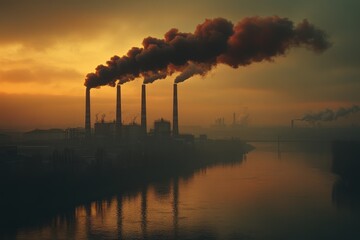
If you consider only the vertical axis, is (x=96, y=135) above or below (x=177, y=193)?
above

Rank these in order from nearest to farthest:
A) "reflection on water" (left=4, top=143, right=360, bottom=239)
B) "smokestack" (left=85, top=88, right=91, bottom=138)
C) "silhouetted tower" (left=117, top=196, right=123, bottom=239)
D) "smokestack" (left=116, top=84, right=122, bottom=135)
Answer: "reflection on water" (left=4, top=143, right=360, bottom=239), "silhouetted tower" (left=117, top=196, right=123, bottom=239), "smokestack" (left=85, top=88, right=91, bottom=138), "smokestack" (left=116, top=84, right=122, bottom=135)

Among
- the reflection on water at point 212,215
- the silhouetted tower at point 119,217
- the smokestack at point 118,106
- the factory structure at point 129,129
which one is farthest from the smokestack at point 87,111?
the silhouetted tower at point 119,217

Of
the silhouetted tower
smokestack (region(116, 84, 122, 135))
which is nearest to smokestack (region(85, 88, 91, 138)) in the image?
smokestack (region(116, 84, 122, 135))

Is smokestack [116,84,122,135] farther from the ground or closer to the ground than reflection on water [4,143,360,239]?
farther from the ground

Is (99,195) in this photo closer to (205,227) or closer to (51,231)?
(51,231)

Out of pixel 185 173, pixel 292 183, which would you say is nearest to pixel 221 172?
pixel 185 173

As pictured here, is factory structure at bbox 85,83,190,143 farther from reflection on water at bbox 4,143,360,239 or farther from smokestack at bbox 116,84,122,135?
reflection on water at bbox 4,143,360,239

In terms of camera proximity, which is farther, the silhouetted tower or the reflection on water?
the silhouetted tower

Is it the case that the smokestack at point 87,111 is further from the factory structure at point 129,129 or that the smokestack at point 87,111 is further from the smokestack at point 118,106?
the smokestack at point 118,106
